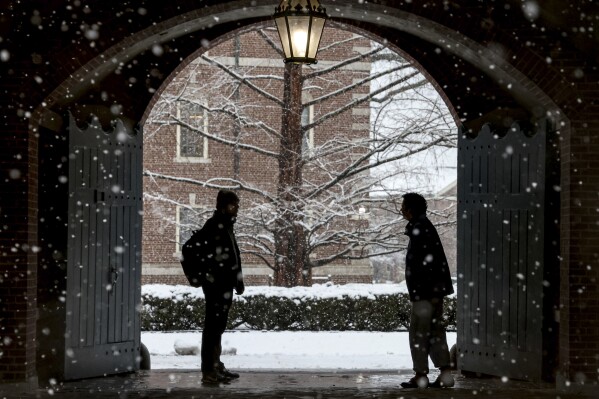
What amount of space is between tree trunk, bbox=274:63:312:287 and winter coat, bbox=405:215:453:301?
11.5 meters

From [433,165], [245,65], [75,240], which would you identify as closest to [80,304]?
[75,240]

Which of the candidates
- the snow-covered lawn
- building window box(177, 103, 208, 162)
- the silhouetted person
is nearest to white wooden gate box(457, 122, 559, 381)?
the silhouetted person

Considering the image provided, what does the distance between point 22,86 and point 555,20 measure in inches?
210

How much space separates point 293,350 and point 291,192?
19.6ft

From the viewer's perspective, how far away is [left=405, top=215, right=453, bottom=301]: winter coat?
8844mm

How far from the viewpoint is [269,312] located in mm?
17312

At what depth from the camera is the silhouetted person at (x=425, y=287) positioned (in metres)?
8.84

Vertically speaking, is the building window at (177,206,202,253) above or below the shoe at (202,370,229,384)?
above

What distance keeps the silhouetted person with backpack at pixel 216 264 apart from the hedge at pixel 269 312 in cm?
814

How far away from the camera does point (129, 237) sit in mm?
10430

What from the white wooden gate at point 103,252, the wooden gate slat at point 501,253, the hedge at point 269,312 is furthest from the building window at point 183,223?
the wooden gate slat at point 501,253

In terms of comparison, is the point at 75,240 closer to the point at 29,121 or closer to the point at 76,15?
the point at 29,121

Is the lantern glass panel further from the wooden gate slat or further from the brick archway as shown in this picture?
the wooden gate slat

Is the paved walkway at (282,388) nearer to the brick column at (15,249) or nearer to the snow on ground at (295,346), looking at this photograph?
the brick column at (15,249)
